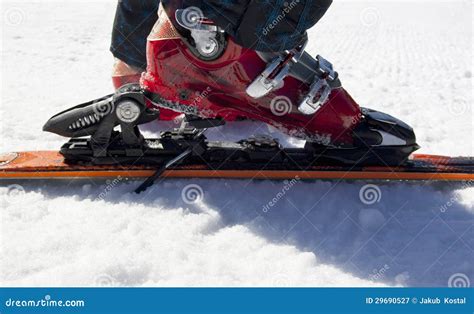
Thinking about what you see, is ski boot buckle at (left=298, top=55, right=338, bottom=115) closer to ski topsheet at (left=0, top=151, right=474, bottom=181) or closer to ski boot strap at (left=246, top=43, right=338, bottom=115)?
ski boot strap at (left=246, top=43, right=338, bottom=115)

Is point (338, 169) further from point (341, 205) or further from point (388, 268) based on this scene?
point (388, 268)

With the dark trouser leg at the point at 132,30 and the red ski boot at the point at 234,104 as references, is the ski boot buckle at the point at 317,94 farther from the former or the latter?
the dark trouser leg at the point at 132,30

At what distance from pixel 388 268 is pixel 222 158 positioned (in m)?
0.76

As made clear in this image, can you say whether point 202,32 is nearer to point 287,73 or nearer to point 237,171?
point 287,73

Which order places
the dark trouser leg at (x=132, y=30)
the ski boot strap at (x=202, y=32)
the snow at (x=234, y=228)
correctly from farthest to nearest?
1. the dark trouser leg at (x=132, y=30)
2. the ski boot strap at (x=202, y=32)
3. the snow at (x=234, y=228)

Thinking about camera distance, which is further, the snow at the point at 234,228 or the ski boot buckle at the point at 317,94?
the ski boot buckle at the point at 317,94

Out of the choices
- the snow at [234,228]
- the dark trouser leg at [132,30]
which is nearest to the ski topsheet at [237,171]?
the snow at [234,228]

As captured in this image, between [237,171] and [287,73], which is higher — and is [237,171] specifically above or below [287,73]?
below

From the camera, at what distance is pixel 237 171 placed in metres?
1.88

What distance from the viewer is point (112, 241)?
152 cm

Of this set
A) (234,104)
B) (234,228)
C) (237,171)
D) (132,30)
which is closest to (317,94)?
(234,104)

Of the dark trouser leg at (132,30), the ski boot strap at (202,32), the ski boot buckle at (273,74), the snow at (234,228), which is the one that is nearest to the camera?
the snow at (234,228)

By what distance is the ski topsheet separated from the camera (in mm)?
1843

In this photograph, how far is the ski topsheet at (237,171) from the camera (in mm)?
1843
